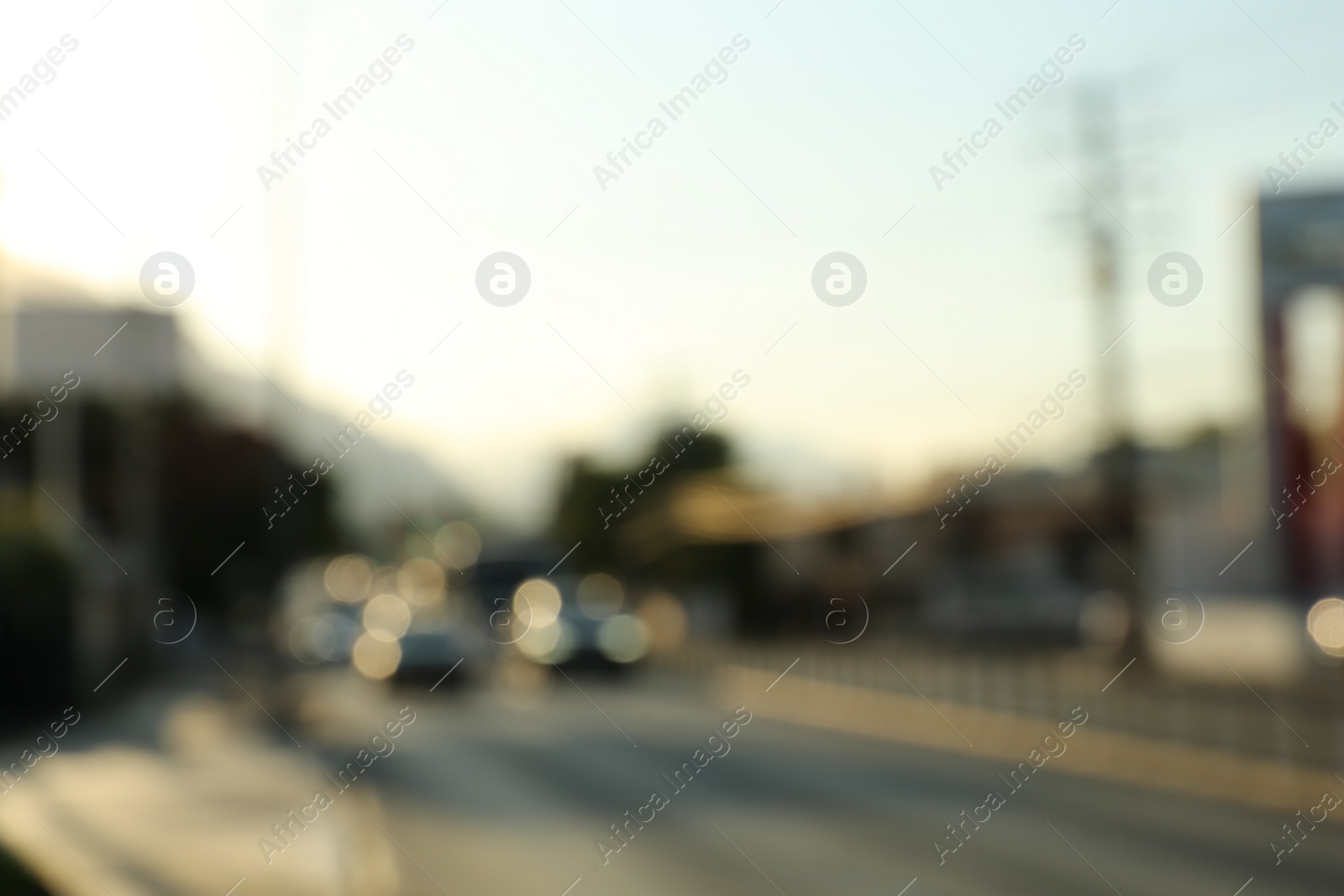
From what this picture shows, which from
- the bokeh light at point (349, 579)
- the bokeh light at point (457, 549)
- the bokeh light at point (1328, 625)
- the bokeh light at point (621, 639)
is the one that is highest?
the bokeh light at point (1328, 625)

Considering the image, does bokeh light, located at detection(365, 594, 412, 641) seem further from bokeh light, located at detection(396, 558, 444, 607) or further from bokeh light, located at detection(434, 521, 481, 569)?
bokeh light, located at detection(396, 558, 444, 607)

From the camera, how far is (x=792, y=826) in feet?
44.2

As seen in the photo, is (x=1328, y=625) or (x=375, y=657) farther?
(x=375, y=657)

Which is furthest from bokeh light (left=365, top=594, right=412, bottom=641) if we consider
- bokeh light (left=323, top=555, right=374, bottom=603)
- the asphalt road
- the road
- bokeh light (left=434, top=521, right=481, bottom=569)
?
bokeh light (left=323, top=555, right=374, bottom=603)

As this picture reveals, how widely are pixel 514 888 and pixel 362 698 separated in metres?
26.7

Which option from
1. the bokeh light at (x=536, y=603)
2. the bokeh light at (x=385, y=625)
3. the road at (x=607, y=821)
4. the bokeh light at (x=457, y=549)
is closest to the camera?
the road at (x=607, y=821)

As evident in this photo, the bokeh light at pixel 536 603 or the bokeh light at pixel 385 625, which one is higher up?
the bokeh light at pixel 536 603

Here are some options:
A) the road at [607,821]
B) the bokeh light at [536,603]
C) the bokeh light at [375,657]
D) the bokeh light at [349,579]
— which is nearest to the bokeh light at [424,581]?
the bokeh light at [536,603]

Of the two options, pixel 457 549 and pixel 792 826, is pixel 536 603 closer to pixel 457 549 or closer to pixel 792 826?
pixel 457 549

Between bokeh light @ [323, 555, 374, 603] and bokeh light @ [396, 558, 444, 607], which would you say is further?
bokeh light @ [323, 555, 374, 603]

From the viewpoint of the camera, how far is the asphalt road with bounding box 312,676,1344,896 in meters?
10.6

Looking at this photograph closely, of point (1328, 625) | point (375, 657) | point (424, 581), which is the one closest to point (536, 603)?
point (375, 657)

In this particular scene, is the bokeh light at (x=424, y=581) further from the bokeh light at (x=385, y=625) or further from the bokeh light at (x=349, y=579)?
the bokeh light at (x=349, y=579)

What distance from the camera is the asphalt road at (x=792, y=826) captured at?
1062cm
